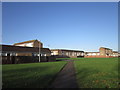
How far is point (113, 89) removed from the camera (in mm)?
6102

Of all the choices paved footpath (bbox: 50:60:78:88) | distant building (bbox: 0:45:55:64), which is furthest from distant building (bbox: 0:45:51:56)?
paved footpath (bbox: 50:60:78:88)

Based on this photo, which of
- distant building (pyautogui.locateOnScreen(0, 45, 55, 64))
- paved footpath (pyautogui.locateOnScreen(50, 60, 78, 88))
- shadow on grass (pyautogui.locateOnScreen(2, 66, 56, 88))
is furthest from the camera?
distant building (pyautogui.locateOnScreen(0, 45, 55, 64))

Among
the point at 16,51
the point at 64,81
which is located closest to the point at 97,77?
the point at 64,81

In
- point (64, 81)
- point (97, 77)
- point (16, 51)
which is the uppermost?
point (16, 51)

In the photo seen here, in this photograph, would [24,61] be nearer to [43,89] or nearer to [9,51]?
[9,51]

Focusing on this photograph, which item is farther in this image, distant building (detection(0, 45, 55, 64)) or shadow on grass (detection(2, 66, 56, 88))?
distant building (detection(0, 45, 55, 64))

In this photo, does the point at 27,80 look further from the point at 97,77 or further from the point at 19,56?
the point at 19,56

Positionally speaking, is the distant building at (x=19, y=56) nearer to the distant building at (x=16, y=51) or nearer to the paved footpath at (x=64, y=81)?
the distant building at (x=16, y=51)

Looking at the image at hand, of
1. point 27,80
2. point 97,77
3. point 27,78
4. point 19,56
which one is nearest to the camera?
point 27,80

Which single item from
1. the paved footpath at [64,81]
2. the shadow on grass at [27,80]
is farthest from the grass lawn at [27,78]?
the paved footpath at [64,81]

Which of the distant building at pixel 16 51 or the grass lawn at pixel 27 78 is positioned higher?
the distant building at pixel 16 51

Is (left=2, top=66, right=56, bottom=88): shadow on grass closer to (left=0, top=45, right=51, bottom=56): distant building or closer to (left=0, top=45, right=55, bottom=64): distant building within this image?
(left=0, top=45, right=55, bottom=64): distant building

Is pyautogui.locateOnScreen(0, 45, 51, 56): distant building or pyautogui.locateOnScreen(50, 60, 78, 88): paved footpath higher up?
pyautogui.locateOnScreen(0, 45, 51, 56): distant building

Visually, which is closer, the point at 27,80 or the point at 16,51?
the point at 27,80
